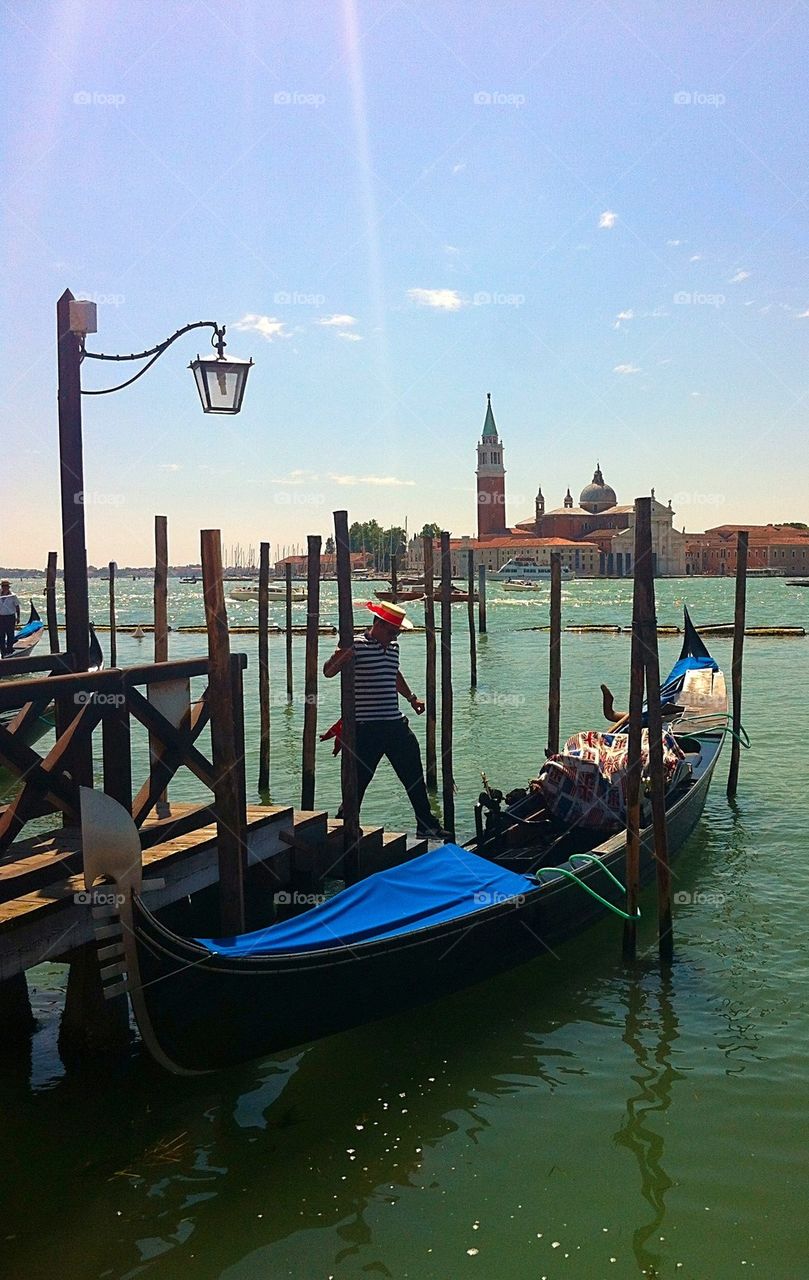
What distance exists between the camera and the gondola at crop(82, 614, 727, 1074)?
273cm

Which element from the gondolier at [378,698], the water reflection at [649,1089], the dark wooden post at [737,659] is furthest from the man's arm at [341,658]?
the dark wooden post at [737,659]

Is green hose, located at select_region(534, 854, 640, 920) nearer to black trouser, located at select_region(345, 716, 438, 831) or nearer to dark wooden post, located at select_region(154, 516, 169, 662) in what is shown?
black trouser, located at select_region(345, 716, 438, 831)

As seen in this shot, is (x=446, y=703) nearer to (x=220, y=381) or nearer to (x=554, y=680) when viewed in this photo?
(x=554, y=680)

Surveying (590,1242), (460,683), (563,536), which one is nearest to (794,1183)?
(590,1242)

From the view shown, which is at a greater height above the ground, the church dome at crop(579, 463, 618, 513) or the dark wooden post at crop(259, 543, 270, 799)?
the church dome at crop(579, 463, 618, 513)

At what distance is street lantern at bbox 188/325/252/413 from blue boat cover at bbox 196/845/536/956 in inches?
68.9

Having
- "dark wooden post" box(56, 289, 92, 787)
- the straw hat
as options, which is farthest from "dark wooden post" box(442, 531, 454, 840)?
"dark wooden post" box(56, 289, 92, 787)

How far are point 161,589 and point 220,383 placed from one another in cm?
295

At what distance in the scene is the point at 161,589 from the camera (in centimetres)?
662

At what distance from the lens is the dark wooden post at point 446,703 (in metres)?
6.21

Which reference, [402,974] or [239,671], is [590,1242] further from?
[239,671]

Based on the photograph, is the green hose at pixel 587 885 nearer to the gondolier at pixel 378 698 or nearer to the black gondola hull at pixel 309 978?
the black gondola hull at pixel 309 978

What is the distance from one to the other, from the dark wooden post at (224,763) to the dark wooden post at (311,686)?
6.20ft

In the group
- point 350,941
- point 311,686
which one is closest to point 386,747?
point 311,686
